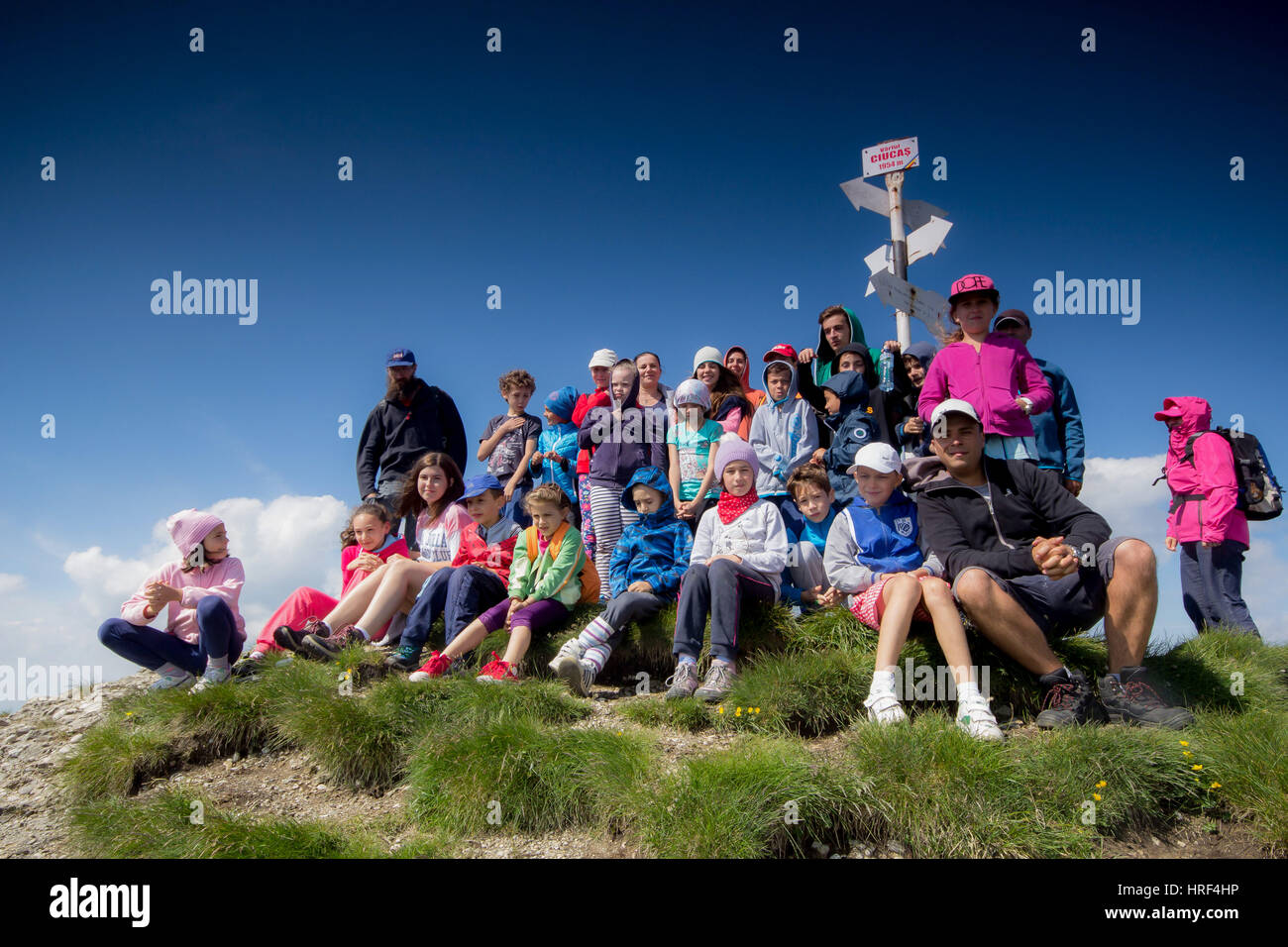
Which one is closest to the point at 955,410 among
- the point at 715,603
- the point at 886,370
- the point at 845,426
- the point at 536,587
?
the point at 715,603

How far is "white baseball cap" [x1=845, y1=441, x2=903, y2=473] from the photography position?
5.28m

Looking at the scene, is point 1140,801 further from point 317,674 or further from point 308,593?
point 308,593

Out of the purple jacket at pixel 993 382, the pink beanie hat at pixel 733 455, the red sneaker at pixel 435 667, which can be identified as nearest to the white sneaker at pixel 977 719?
the purple jacket at pixel 993 382

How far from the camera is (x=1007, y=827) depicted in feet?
12.0

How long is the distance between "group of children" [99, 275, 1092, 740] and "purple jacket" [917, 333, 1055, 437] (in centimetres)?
2

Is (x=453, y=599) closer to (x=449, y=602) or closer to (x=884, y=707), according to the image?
(x=449, y=602)

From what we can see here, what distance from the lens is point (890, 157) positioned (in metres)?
9.03

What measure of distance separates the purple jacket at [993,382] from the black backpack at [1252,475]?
3.02 metres

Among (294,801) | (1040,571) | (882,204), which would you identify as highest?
(882,204)

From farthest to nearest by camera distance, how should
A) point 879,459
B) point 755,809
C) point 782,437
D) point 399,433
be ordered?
1. point 399,433
2. point 782,437
3. point 879,459
4. point 755,809

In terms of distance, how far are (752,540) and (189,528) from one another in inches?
192

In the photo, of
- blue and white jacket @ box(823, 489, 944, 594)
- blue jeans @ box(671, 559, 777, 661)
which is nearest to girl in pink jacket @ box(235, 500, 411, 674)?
blue jeans @ box(671, 559, 777, 661)
